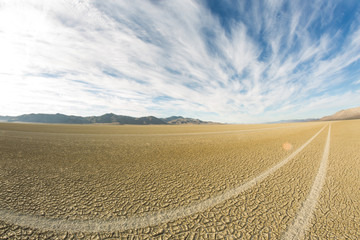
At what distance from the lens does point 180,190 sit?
319 cm

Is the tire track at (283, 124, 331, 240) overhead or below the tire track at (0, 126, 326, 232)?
below

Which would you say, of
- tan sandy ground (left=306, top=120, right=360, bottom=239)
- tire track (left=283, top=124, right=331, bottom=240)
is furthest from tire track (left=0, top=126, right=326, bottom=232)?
tan sandy ground (left=306, top=120, right=360, bottom=239)

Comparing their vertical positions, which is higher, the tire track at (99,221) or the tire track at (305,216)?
the tire track at (99,221)

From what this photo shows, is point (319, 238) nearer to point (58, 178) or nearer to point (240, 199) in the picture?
point (240, 199)

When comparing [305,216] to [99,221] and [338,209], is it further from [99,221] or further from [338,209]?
[99,221]

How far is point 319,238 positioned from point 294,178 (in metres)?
2.28

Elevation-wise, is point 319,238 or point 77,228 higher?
point 77,228

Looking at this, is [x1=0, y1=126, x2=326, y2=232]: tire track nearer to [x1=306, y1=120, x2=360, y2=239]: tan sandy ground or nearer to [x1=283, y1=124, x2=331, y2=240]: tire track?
[x1=283, y1=124, x2=331, y2=240]: tire track

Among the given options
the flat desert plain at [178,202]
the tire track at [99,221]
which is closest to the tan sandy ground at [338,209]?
the flat desert plain at [178,202]

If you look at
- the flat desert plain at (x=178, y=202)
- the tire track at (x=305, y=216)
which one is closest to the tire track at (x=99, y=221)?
the flat desert plain at (x=178, y=202)

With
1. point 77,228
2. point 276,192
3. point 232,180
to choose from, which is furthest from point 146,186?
point 276,192

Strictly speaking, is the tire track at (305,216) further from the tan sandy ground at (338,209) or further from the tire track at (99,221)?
the tire track at (99,221)

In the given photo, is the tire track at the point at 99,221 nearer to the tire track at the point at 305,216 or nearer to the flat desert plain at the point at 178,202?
the flat desert plain at the point at 178,202

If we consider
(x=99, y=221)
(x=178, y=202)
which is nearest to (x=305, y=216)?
(x=178, y=202)
